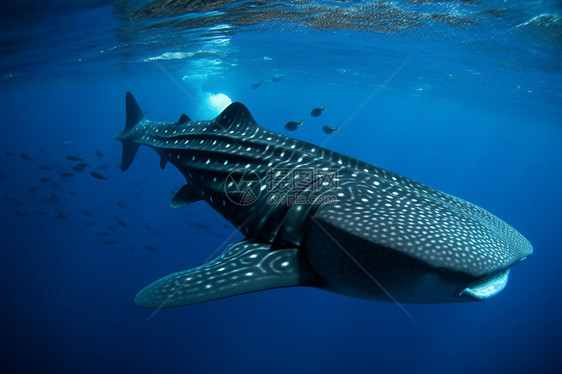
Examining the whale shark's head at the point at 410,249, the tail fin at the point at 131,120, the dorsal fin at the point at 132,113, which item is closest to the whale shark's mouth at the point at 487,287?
the whale shark's head at the point at 410,249

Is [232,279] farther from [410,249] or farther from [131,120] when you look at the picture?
[131,120]

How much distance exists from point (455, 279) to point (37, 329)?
2093 centimetres

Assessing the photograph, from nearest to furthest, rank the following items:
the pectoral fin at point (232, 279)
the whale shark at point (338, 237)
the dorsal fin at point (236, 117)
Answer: the whale shark at point (338, 237), the pectoral fin at point (232, 279), the dorsal fin at point (236, 117)

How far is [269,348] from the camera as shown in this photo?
16.1 meters

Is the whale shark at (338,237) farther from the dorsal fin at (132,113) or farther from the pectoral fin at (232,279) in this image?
the dorsal fin at (132,113)

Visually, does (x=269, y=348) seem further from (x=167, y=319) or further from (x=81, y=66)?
(x=81, y=66)

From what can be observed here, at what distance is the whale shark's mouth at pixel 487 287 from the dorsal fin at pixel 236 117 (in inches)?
138

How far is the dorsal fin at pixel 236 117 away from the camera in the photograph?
4746 mm

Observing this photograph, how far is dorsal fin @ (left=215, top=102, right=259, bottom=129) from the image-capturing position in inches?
187

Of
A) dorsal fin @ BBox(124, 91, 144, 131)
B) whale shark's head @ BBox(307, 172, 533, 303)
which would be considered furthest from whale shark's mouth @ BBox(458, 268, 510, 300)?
dorsal fin @ BBox(124, 91, 144, 131)

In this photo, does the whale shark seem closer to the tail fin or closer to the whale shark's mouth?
the whale shark's mouth

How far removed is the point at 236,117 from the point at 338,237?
2.94m

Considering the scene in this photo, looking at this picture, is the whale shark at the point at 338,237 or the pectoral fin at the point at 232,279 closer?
the whale shark at the point at 338,237

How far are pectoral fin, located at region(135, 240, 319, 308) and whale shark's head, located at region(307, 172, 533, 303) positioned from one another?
22 cm
